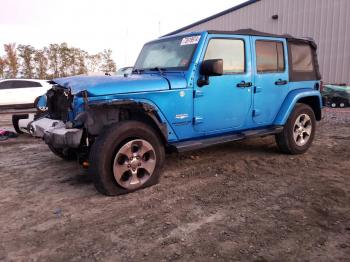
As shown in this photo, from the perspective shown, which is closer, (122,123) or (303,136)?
(122,123)

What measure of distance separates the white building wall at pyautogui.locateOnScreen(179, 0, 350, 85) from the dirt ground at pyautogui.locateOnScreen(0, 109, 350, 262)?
47.0 feet

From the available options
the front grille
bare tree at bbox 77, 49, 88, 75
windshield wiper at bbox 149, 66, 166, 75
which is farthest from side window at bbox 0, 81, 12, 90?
bare tree at bbox 77, 49, 88, 75

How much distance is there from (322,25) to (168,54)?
16.1 metres

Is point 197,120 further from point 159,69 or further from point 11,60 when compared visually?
point 11,60

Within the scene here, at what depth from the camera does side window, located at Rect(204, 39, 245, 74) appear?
4699 mm

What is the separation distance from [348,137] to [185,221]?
578 centimetres

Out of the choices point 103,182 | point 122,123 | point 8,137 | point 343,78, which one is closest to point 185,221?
point 103,182

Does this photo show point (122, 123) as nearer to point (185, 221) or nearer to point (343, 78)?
point (185, 221)

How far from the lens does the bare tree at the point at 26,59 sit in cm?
2648

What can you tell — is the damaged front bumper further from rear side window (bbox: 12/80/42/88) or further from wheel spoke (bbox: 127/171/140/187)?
rear side window (bbox: 12/80/42/88)

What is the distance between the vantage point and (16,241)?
9.62ft

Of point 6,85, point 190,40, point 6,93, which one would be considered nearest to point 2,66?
point 6,85

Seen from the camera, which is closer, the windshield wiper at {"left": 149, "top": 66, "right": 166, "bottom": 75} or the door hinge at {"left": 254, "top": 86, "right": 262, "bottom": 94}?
the windshield wiper at {"left": 149, "top": 66, "right": 166, "bottom": 75}

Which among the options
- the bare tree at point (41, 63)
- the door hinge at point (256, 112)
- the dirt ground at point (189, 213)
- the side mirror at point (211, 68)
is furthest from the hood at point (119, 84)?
the bare tree at point (41, 63)
